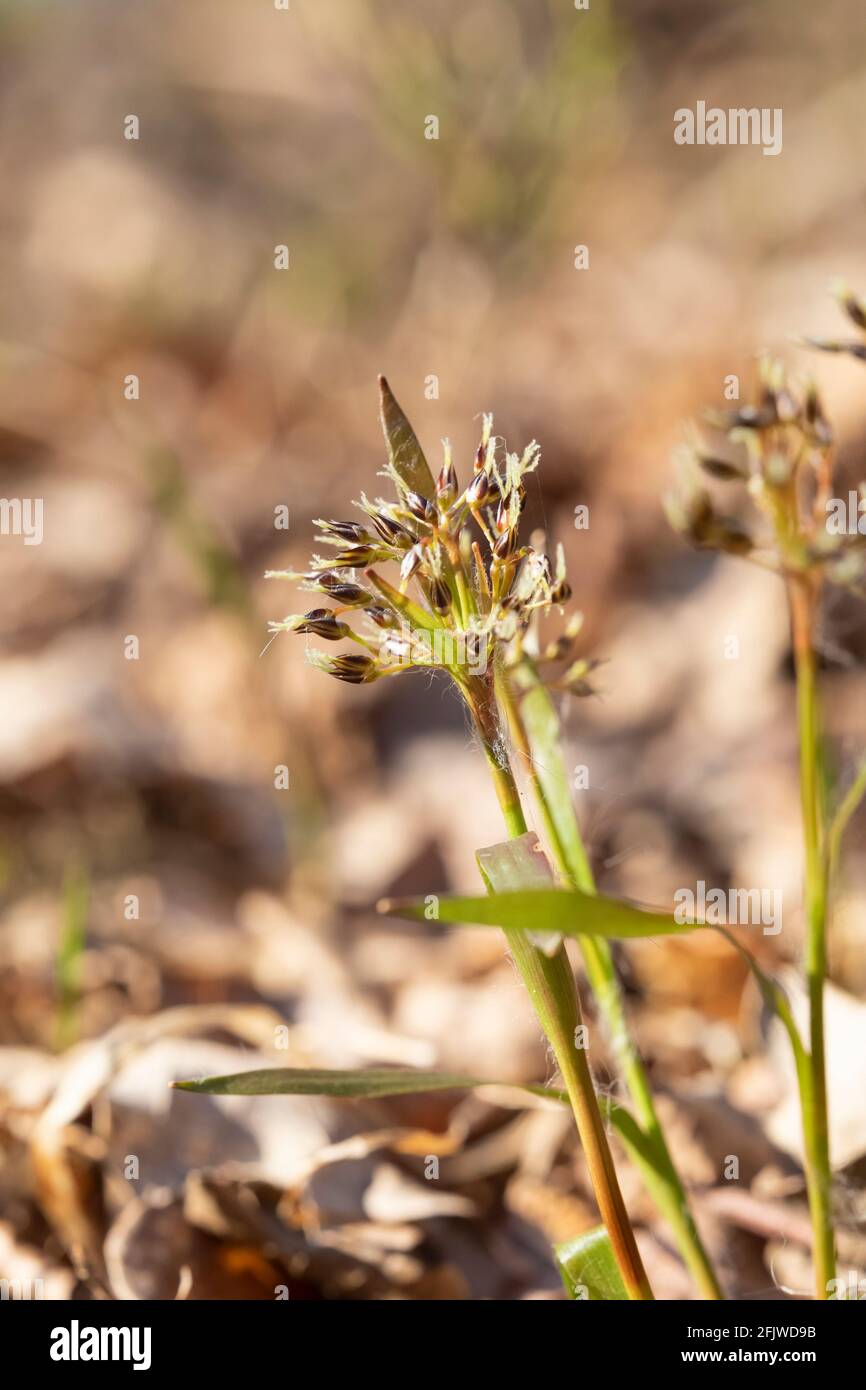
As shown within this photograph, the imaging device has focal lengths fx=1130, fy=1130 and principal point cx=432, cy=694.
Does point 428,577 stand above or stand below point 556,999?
above

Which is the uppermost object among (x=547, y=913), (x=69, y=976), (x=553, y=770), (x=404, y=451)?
(x=404, y=451)

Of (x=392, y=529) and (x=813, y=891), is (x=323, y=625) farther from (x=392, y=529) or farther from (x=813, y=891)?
(x=813, y=891)

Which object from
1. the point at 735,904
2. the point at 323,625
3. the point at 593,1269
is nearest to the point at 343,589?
the point at 323,625

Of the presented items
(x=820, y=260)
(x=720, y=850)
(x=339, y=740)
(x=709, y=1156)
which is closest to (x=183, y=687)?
(x=339, y=740)

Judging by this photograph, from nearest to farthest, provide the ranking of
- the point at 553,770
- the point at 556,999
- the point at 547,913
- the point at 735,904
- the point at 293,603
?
the point at 547,913 → the point at 556,999 → the point at 553,770 → the point at 735,904 → the point at 293,603

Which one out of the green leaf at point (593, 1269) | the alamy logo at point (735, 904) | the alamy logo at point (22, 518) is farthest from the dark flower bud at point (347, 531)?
the alamy logo at point (22, 518)

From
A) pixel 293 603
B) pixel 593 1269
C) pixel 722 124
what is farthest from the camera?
pixel 722 124
